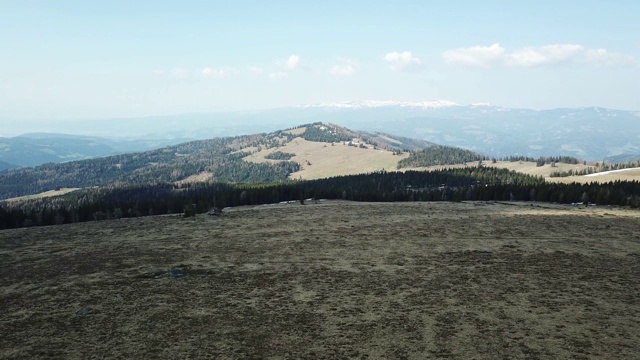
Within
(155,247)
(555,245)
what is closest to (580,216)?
(555,245)

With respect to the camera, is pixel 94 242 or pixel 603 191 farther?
pixel 603 191

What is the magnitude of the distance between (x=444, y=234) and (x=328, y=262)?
19.5 meters

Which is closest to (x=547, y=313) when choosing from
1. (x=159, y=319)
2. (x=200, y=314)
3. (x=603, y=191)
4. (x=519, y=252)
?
(x=519, y=252)

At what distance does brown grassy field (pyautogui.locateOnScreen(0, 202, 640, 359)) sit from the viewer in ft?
75.5

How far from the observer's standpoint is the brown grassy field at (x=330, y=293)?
906 inches

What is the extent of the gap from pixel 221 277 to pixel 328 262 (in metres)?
10.2

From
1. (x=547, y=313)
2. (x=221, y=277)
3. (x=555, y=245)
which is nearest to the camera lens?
(x=547, y=313)

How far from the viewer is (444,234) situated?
53.9 metres

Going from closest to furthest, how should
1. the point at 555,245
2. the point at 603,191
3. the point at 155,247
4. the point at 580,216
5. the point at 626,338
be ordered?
the point at 626,338
the point at 555,245
the point at 155,247
the point at 580,216
the point at 603,191

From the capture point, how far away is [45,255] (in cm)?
4772

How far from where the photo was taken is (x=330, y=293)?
31734 millimetres

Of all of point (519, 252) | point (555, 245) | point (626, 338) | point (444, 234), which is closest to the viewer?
point (626, 338)

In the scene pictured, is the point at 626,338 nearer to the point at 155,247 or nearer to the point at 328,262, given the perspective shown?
the point at 328,262

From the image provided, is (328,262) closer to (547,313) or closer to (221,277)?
(221,277)
